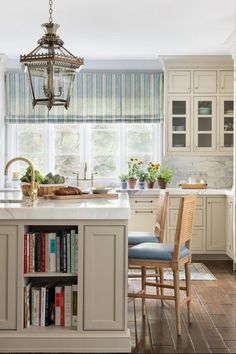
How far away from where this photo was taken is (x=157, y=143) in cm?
754

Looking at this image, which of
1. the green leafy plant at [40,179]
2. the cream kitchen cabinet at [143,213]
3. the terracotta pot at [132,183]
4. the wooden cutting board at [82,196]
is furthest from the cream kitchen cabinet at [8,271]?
the terracotta pot at [132,183]

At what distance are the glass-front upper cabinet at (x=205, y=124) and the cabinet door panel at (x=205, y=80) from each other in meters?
0.15

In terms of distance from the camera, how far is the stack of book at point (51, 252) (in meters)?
3.47

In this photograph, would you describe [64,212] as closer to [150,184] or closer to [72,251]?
[72,251]

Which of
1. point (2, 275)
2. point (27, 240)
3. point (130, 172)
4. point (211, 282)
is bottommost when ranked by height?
point (211, 282)

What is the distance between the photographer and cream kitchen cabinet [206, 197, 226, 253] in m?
6.80

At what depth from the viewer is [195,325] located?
4.01 metres

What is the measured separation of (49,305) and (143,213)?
3.43 metres

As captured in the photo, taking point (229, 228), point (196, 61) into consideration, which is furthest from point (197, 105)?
point (229, 228)

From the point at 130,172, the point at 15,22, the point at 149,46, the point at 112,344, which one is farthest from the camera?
the point at 130,172

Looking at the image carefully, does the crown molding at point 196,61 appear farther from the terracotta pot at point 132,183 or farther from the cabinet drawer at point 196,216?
the cabinet drawer at point 196,216

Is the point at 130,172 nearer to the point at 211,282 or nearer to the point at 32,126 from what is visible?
the point at 32,126

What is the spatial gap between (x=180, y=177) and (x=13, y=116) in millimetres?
2499

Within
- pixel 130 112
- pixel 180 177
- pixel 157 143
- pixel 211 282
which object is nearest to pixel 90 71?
pixel 130 112
